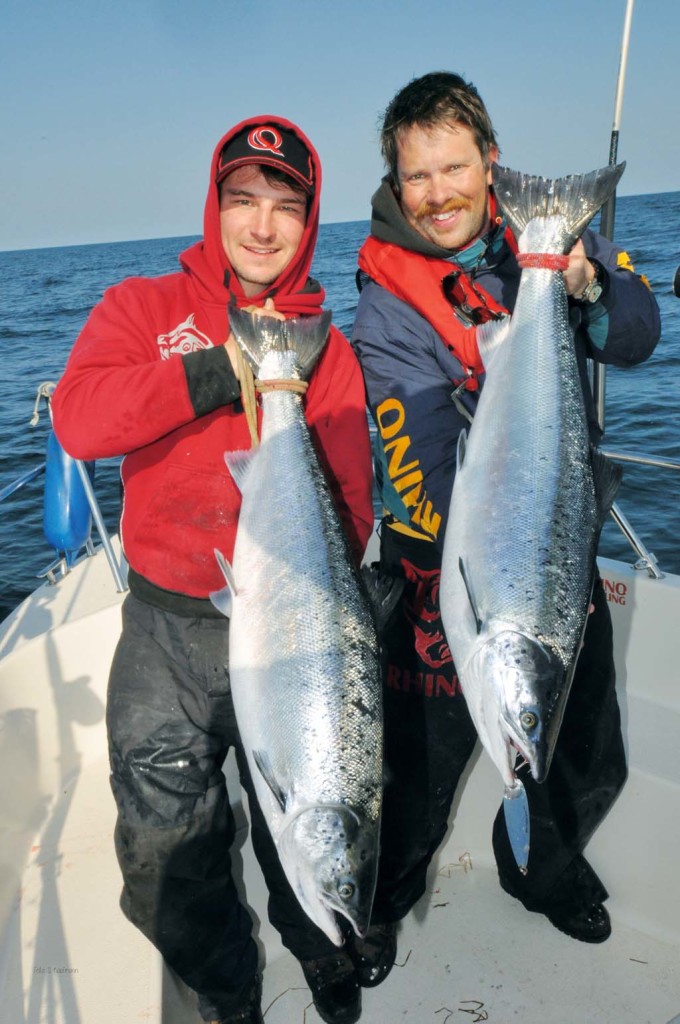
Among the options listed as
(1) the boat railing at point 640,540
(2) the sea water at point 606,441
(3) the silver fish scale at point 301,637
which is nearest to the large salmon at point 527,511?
(3) the silver fish scale at point 301,637

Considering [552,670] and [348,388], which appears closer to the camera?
[552,670]

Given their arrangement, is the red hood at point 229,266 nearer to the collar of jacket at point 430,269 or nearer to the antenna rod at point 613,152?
the collar of jacket at point 430,269

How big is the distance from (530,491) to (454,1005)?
7.89ft

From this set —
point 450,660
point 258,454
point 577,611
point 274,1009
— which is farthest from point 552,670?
point 274,1009

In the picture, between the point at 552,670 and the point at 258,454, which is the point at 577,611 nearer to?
the point at 552,670

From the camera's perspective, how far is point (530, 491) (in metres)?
2.27

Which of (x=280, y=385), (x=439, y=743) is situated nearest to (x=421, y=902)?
(x=439, y=743)

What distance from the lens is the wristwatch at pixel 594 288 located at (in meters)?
2.56

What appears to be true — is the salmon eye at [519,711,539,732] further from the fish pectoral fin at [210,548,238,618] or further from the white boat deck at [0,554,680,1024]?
the white boat deck at [0,554,680,1024]

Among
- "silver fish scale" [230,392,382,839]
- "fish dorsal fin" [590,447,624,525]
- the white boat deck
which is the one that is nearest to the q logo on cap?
"silver fish scale" [230,392,382,839]

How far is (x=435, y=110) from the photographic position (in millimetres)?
2668

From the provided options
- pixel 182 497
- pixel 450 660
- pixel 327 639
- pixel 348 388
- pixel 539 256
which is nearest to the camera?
pixel 327 639

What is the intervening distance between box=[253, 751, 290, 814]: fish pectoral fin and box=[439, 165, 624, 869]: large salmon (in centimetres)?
59

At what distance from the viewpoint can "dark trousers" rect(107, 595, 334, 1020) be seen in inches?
101
